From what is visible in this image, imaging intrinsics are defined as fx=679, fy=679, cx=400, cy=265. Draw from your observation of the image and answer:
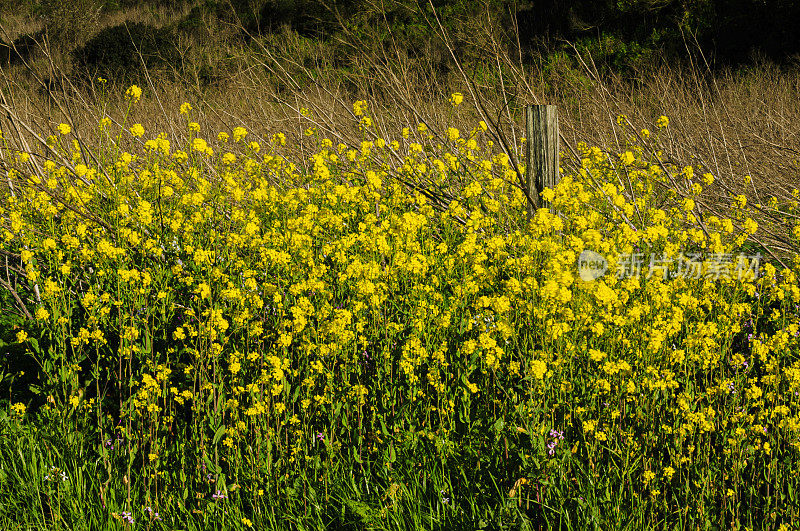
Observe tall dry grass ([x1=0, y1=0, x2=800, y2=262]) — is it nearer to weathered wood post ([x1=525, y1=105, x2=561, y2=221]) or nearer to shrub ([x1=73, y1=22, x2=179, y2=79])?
weathered wood post ([x1=525, y1=105, x2=561, y2=221])

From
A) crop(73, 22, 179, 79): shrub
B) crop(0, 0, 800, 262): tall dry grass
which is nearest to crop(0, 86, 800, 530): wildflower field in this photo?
crop(0, 0, 800, 262): tall dry grass

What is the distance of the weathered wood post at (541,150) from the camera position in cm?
416

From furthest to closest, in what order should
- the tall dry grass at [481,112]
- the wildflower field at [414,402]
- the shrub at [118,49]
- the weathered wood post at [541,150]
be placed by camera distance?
the shrub at [118,49] < the tall dry grass at [481,112] < the weathered wood post at [541,150] < the wildflower field at [414,402]

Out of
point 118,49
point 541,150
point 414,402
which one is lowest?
point 414,402

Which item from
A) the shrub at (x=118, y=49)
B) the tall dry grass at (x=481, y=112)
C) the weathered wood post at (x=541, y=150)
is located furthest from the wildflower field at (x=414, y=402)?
the shrub at (x=118, y=49)

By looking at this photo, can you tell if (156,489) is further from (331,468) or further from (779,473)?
(779,473)

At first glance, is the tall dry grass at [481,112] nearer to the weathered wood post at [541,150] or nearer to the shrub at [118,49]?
the weathered wood post at [541,150]

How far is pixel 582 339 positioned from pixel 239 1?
67.1 ft

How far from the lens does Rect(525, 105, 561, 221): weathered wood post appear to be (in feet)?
13.7

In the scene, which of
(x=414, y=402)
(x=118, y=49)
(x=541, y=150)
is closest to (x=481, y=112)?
(x=541, y=150)

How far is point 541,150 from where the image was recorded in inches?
166

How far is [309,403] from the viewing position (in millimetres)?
2484

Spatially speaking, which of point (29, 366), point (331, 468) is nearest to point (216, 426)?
point (331, 468)

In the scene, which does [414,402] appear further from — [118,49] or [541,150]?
[118,49]
